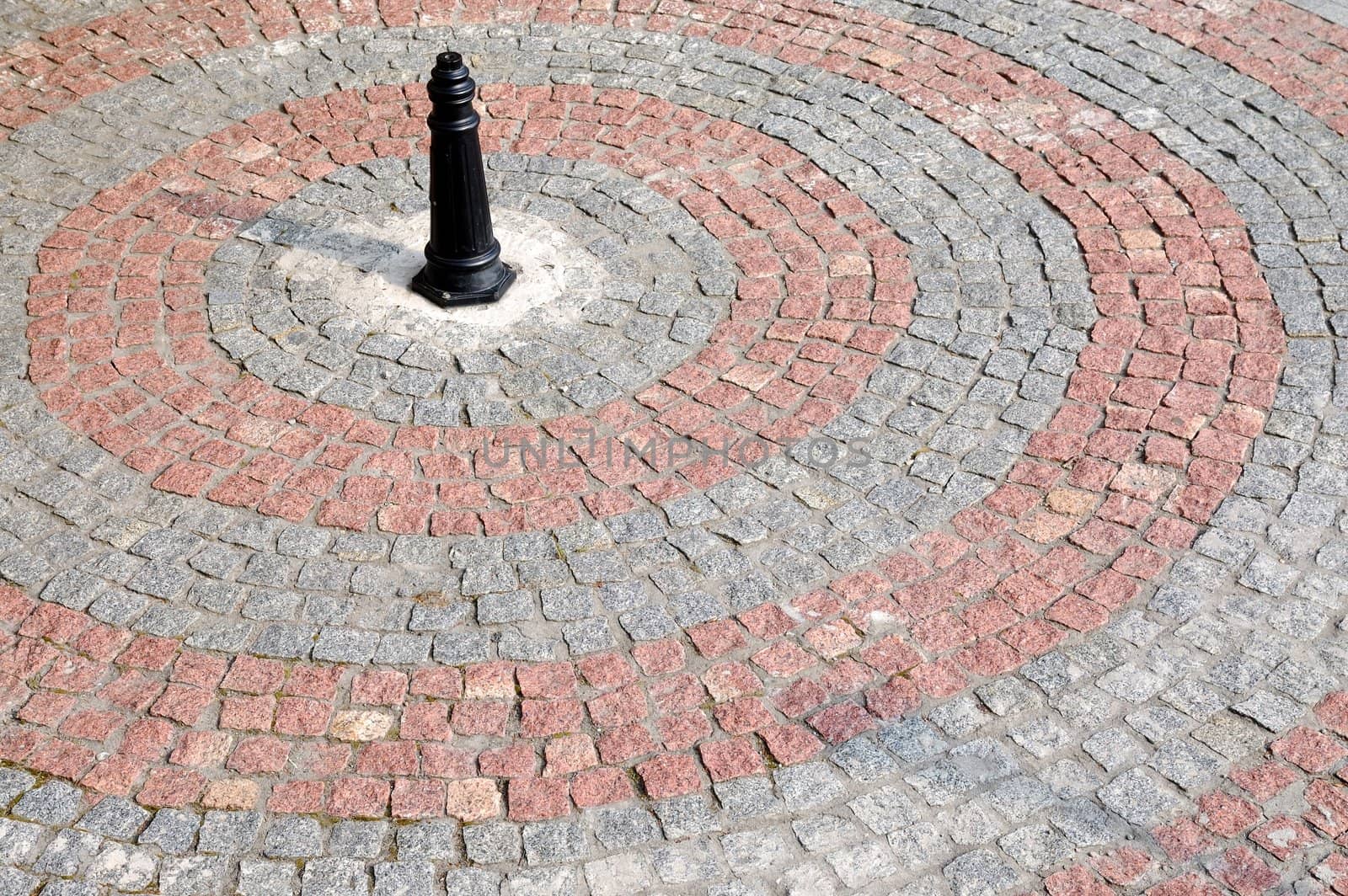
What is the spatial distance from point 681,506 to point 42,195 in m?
4.23

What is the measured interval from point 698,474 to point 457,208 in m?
1.85

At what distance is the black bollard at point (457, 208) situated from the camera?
624 cm

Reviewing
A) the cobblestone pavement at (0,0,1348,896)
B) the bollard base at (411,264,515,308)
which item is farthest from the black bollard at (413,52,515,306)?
the cobblestone pavement at (0,0,1348,896)

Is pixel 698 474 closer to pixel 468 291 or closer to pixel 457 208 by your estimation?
pixel 468 291

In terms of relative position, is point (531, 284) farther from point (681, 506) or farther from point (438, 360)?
point (681, 506)

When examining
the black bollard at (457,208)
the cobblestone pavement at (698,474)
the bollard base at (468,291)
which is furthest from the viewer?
the bollard base at (468,291)

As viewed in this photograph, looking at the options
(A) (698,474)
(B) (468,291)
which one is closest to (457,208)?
(B) (468,291)

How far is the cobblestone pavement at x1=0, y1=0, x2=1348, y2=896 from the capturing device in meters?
4.43

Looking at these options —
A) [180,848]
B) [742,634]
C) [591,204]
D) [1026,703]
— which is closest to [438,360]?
[591,204]

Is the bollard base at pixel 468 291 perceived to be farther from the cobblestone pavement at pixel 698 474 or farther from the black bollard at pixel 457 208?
the cobblestone pavement at pixel 698 474

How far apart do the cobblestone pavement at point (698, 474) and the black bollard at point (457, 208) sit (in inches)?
11.9

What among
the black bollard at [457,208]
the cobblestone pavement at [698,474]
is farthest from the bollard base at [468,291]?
the cobblestone pavement at [698,474]

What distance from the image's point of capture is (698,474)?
5.75m

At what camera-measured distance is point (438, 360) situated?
20.8 ft
